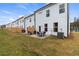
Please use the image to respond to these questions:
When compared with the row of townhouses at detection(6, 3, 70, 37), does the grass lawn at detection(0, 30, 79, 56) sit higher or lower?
lower

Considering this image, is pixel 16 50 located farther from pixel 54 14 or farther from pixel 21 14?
pixel 54 14

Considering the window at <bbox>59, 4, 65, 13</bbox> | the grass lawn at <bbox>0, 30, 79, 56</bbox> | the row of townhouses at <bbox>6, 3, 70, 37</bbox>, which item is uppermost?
the window at <bbox>59, 4, 65, 13</bbox>

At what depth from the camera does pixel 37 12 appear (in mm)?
2496

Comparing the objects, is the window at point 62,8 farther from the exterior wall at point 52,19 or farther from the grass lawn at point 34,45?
the grass lawn at point 34,45

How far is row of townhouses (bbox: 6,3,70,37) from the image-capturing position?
2443mm

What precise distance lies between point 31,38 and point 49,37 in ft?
0.68

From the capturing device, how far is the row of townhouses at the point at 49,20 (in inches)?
96.2

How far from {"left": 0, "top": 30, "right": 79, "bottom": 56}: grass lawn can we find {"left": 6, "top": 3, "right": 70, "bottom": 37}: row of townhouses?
0.09 metres

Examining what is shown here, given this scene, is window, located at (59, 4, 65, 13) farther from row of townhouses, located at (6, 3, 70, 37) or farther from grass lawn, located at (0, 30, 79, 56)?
grass lawn, located at (0, 30, 79, 56)

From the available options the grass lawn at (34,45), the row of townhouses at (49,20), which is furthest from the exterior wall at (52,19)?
the grass lawn at (34,45)

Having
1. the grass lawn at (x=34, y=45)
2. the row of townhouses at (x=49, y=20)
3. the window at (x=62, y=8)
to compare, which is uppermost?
the window at (x=62, y=8)

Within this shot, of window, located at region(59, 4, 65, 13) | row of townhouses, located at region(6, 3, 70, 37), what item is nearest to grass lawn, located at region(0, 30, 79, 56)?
row of townhouses, located at region(6, 3, 70, 37)

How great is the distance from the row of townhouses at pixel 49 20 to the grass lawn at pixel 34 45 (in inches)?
3.6

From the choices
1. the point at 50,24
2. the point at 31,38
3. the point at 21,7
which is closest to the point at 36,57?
the point at 31,38
